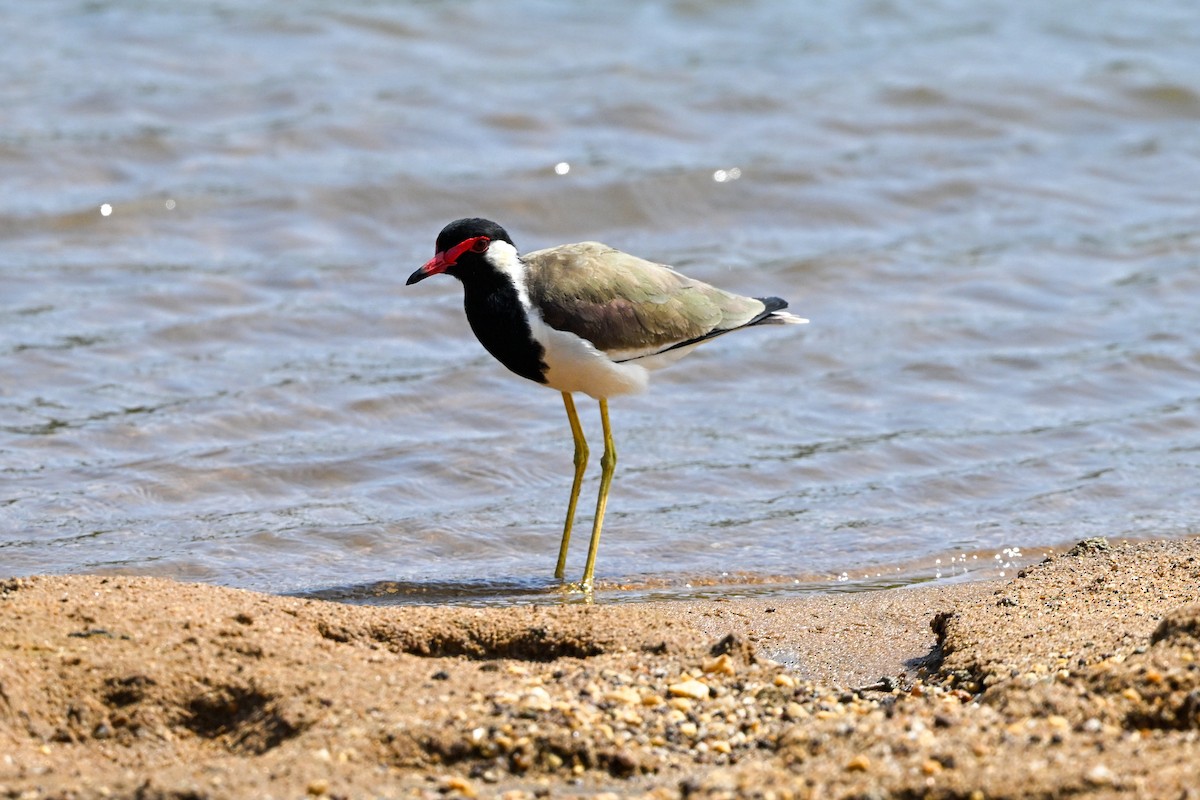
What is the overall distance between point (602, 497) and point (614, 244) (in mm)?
5413

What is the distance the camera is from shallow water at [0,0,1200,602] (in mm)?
7855

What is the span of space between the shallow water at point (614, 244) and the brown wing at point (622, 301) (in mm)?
1078

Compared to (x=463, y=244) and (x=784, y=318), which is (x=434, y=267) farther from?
(x=784, y=318)

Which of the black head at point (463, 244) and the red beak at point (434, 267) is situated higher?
the black head at point (463, 244)

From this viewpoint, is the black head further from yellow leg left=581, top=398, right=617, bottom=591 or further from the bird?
yellow leg left=581, top=398, right=617, bottom=591

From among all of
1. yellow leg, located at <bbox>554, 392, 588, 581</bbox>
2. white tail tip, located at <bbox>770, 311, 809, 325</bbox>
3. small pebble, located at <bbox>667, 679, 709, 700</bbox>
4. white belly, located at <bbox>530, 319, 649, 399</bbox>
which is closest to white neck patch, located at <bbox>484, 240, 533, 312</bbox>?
white belly, located at <bbox>530, 319, 649, 399</bbox>

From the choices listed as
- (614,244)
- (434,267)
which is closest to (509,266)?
(434,267)

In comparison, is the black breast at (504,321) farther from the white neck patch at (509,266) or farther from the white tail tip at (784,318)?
the white tail tip at (784,318)

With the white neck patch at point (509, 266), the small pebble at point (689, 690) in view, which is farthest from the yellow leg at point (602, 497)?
the small pebble at point (689, 690)

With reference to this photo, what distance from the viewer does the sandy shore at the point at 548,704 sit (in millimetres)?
4062

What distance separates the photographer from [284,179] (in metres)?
13.0

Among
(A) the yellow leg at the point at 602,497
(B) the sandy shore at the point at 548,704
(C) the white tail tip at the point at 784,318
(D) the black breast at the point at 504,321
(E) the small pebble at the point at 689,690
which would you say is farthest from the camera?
(C) the white tail tip at the point at 784,318

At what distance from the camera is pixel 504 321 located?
6.88 meters

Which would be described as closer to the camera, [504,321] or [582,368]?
[504,321]
